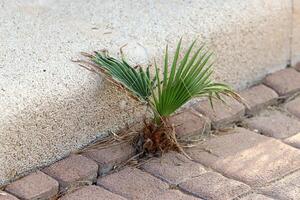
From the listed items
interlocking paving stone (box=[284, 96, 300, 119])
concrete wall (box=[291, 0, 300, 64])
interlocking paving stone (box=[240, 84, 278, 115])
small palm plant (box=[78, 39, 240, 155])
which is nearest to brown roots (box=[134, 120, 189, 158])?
small palm plant (box=[78, 39, 240, 155])

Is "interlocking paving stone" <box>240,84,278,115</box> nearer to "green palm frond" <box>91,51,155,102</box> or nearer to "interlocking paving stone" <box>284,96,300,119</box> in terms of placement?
"interlocking paving stone" <box>284,96,300,119</box>

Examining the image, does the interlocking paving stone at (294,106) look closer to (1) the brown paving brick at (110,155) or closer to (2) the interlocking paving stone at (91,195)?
(1) the brown paving brick at (110,155)

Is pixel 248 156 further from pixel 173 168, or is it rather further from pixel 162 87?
pixel 162 87

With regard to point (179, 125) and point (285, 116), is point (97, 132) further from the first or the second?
point (285, 116)

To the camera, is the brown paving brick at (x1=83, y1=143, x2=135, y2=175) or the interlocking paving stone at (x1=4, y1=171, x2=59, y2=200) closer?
the interlocking paving stone at (x1=4, y1=171, x2=59, y2=200)

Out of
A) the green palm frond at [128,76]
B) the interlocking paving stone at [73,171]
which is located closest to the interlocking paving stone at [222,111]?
the green palm frond at [128,76]

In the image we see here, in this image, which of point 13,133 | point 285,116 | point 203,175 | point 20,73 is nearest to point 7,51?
point 20,73

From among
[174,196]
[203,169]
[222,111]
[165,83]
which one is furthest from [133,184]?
[222,111]
